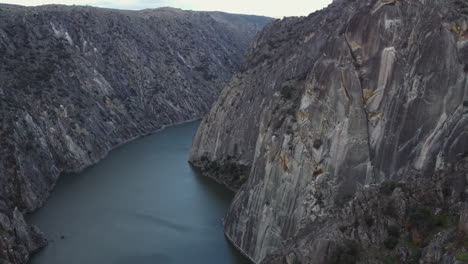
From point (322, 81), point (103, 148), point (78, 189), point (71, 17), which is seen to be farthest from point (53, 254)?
point (71, 17)

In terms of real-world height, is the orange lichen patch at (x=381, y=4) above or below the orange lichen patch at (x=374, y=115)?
→ above

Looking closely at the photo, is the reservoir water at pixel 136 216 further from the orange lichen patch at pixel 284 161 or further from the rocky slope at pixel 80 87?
the orange lichen patch at pixel 284 161

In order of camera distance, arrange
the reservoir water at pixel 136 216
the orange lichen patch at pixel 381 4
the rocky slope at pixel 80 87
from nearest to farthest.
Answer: the orange lichen patch at pixel 381 4 → the reservoir water at pixel 136 216 → the rocky slope at pixel 80 87

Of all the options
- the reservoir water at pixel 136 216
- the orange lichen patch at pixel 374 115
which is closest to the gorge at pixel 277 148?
the orange lichen patch at pixel 374 115

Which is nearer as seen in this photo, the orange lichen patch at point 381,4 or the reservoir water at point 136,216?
the orange lichen patch at point 381,4

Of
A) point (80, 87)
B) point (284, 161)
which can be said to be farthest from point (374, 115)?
point (80, 87)

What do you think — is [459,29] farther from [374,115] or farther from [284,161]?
[284,161]
